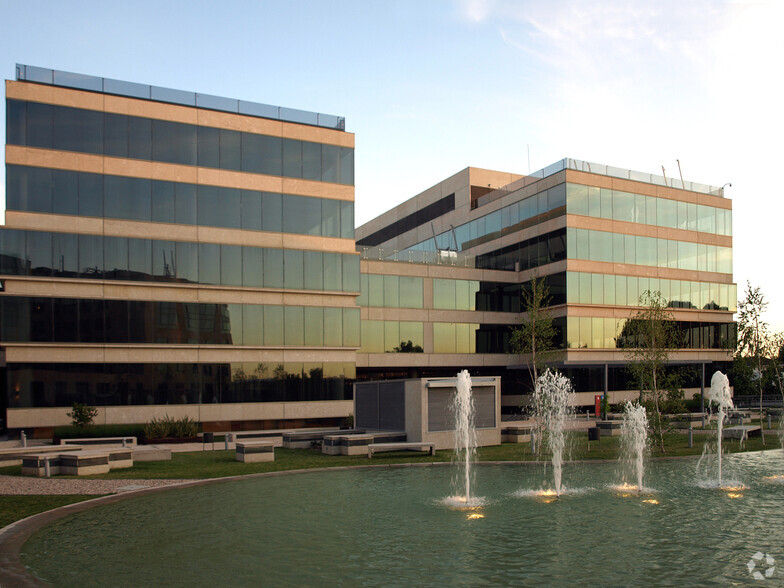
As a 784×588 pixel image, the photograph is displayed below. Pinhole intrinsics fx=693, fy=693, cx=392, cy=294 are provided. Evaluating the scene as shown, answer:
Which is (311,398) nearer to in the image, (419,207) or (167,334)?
(167,334)

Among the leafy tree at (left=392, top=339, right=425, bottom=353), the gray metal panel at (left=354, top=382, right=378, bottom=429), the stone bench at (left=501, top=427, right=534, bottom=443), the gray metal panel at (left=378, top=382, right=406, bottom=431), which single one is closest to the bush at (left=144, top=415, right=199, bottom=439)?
the gray metal panel at (left=354, top=382, right=378, bottom=429)

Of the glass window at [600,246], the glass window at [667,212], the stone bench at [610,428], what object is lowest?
the stone bench at [610,428]

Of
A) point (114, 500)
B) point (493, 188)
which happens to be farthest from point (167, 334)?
point (493, 188)

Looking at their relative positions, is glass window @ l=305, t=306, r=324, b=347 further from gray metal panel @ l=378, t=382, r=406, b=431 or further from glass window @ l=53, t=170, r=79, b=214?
glass window @ l=53, t=170, r=79, b=214

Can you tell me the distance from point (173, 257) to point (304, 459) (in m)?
20.2

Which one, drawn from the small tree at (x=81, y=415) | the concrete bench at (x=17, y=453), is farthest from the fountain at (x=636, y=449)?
the small tree at (x=81, y=415)

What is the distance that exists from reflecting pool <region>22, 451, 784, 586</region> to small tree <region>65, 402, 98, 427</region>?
20592 millimetres

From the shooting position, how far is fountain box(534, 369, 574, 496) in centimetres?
2194

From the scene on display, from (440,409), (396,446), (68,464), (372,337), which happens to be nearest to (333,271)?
(372,337)

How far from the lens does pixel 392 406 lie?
3353 cm

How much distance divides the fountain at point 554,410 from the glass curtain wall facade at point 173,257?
531 inches

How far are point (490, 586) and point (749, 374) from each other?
37.7 metres

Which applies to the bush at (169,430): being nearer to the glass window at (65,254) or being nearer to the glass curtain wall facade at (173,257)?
the glass curtain wall facade at (173,257)

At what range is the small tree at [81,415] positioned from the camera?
38594 mm
